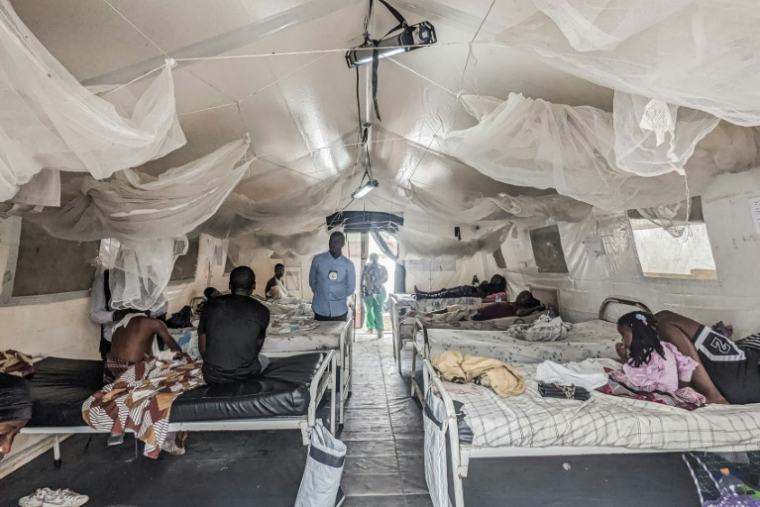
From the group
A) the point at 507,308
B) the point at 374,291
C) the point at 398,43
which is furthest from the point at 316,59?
the point at 374,291

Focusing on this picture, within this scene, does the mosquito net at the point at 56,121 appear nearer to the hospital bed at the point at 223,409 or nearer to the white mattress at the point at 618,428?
the hospital bed at the point at 223,409

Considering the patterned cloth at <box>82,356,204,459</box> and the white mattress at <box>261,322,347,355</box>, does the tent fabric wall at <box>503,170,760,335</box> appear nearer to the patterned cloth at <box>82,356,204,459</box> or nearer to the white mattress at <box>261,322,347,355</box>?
→ the white mattress at <box>261,322,347,355</box>

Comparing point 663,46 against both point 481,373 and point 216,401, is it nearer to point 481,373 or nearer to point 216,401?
point 481,373

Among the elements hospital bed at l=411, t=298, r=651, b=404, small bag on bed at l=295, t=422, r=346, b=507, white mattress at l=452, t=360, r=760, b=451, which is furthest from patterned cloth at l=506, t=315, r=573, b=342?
small bag on bed at l=295, t=422, r=346, b=507

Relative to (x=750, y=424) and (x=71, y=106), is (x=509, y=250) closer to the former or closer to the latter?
(x=750, y=424)

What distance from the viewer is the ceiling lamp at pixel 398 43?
6.65ft

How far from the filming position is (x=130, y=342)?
2760 mm

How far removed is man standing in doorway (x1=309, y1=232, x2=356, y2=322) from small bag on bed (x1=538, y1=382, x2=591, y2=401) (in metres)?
2.69

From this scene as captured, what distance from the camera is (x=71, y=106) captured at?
3.90 feet

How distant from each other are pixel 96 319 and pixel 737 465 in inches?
200

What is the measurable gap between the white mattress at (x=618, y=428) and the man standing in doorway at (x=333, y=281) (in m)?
2.67

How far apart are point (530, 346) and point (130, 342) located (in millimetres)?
3561

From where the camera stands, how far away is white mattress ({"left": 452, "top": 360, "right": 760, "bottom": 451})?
1.96 m

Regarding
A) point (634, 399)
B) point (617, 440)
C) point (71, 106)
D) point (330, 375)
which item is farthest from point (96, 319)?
point (634, 399)
